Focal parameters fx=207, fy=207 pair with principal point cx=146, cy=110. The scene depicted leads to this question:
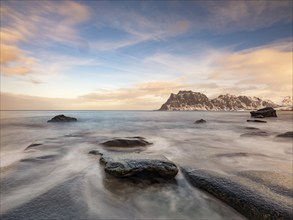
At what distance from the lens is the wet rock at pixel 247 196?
4.57 meters

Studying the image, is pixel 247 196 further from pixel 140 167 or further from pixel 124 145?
pixel 124 145

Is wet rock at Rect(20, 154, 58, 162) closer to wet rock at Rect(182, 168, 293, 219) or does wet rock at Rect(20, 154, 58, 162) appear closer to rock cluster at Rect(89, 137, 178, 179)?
rock cluster at Rect(89, 137, 178, 179)

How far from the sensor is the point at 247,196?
509cm

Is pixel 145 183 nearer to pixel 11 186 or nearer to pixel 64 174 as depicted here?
pixel 64 174

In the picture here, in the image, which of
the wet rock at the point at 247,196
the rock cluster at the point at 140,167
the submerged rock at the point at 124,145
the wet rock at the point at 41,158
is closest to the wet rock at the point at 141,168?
the rock cluster at the point at 140,167

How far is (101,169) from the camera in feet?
24.4

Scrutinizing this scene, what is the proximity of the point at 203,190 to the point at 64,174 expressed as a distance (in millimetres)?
4779

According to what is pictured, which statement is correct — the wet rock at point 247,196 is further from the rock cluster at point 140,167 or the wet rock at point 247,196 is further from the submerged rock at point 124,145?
the submerged rock at point 124,145

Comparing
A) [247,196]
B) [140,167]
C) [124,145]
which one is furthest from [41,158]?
[247,196]

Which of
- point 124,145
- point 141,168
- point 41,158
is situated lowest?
point 41,158

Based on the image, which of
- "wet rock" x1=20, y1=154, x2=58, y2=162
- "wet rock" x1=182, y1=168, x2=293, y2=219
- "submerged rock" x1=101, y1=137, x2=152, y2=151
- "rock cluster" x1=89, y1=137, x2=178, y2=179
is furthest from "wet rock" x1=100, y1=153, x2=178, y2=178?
"submerged rock" x1=101, y1=137, x2=152, y2=151

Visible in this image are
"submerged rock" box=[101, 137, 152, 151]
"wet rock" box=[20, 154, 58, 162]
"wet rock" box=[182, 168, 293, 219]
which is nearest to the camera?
"wet rock" box=[182, 168, 293, 219]

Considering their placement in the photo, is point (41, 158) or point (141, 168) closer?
point (141, 168)

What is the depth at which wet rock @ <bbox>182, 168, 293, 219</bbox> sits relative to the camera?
4574 mm
